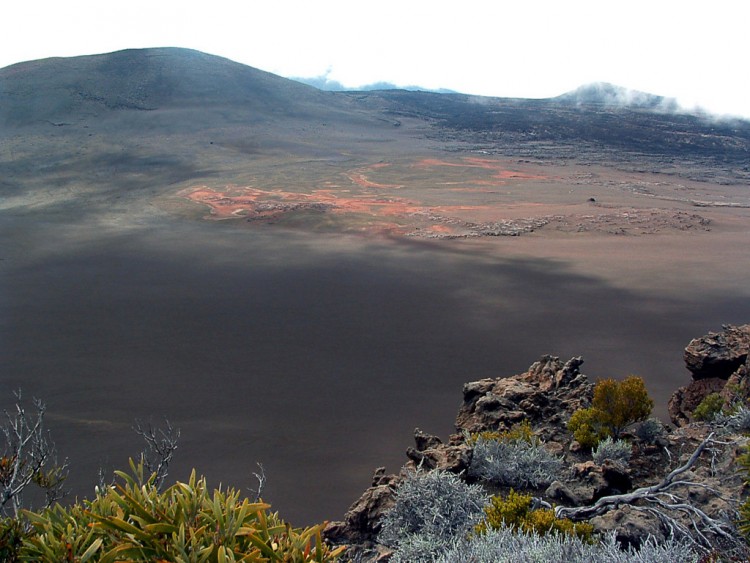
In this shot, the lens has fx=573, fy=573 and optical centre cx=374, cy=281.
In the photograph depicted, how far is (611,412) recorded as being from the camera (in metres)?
6.18

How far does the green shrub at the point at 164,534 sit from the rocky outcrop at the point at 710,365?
7.64 metres

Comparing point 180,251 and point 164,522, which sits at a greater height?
point 164,522

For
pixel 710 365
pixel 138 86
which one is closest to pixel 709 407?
pixel 710 365

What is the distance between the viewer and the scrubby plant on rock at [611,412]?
602 cm

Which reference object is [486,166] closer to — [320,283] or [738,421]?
[320,283]

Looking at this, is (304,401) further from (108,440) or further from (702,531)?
(702,531)

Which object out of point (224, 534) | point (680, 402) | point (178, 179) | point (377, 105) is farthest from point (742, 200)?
point (377, 105)

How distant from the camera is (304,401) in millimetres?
9750

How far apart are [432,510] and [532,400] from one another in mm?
3267

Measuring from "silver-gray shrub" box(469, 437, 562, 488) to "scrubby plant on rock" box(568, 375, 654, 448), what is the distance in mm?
828

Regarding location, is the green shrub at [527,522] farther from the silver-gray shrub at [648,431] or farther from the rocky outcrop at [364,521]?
the silver-gray shrub at [648,431]

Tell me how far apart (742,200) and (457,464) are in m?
29.5

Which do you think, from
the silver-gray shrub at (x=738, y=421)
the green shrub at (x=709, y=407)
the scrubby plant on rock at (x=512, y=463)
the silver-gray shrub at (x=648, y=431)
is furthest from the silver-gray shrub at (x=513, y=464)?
the green shrub at (x=709, y=407)

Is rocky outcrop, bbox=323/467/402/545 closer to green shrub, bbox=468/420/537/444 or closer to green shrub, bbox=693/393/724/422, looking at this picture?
green shrub, bbox=468/420/537/444
